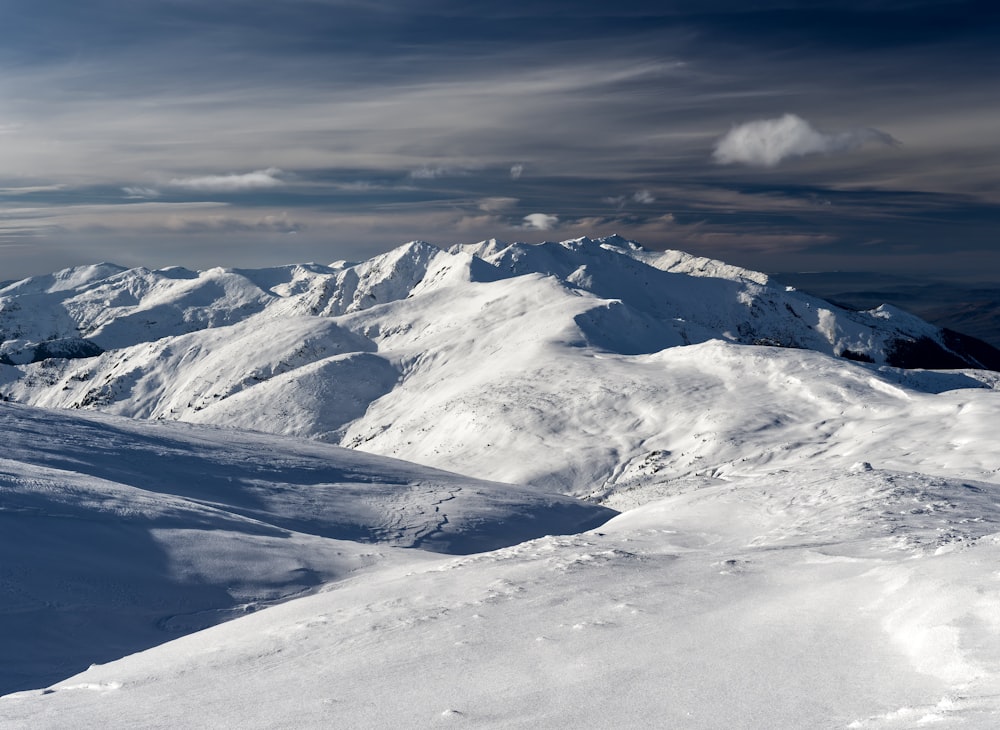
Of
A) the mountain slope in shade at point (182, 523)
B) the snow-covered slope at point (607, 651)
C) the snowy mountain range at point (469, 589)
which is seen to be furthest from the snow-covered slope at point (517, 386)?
the snow-covered slope at point (607, 651)

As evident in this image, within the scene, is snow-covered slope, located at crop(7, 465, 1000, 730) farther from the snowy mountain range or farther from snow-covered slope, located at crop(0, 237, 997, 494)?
snow-covered slope, located at crop(0, 237, 997, 494)

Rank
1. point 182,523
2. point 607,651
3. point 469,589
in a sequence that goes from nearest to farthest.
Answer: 1. point 607,651
2. point 469,589
3. point 182,523

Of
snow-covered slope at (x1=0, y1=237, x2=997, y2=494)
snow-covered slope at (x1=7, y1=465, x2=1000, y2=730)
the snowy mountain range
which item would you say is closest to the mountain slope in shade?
the snowy mountain range

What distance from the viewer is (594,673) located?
964 centimetres

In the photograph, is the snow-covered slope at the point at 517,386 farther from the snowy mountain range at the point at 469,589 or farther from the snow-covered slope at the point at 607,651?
the snow-covered slope at the point at 607,651

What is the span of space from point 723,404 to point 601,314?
1815 inches

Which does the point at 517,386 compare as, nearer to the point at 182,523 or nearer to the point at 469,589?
the point at 182,523

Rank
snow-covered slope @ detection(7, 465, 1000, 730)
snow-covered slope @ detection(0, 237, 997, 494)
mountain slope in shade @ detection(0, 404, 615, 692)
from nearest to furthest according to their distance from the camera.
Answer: snow-covered slope @ detection(7, 465, 1000, 730) < mountain slope in shade @ detection(0, 404, 615, 692) < snow-covered slope @ detection(0, 237, 997, 494)

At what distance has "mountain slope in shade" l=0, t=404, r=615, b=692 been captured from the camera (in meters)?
15.6

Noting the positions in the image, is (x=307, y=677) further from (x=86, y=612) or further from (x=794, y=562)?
(x=794, y=562)

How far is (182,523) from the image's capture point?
67.2 ft

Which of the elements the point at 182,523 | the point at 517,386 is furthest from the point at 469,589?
the point at 517,386

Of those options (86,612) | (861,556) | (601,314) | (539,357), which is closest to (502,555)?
(861,556)

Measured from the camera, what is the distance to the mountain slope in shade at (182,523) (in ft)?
51.0
